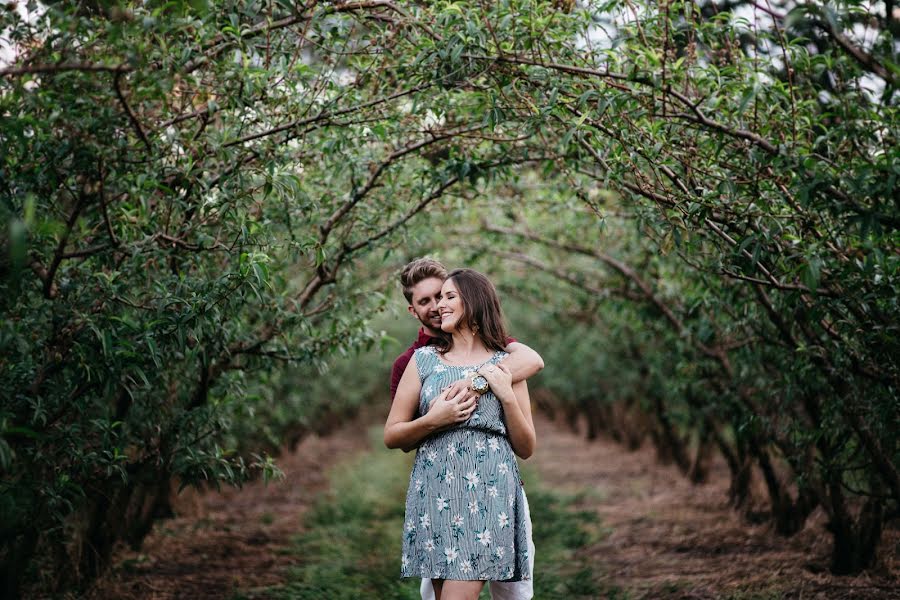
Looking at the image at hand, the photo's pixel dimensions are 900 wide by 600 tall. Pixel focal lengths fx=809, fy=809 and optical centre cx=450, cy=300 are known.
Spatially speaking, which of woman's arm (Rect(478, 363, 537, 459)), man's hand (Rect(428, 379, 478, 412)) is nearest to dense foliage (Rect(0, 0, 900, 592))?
man's hand (Rect(428, 379, 478, 412))

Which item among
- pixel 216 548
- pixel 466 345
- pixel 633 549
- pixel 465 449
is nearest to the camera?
pixel 465 449

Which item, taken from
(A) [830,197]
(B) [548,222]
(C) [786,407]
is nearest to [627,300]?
(B) [548,222]

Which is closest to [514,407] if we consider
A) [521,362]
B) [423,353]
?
[521,362]

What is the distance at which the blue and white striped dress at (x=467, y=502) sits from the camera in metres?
3.27

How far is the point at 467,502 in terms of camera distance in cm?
329

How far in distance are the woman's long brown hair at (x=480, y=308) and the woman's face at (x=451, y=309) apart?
1 centimetres

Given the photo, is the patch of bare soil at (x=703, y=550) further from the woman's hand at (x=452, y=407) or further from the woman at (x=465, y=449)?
the woman's hand at (x=452, y=407)

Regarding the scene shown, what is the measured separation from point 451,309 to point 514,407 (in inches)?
19.1

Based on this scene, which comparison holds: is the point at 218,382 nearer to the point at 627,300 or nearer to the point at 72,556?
the point at 72,556

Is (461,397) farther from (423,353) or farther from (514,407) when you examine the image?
(423,353)

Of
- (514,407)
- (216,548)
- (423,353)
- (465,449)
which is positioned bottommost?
(216,548)

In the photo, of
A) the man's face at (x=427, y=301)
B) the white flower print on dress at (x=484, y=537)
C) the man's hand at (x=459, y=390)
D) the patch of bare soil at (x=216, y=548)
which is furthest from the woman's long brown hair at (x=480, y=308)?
the patch of bare soil at (x=216, y=548)

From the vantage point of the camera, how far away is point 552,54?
13.4ft

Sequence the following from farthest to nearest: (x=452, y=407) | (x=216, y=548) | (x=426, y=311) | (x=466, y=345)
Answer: (x=216, y=548) < (x=426, y=311) < (x=466, y=345) < (x=452, y=407)
